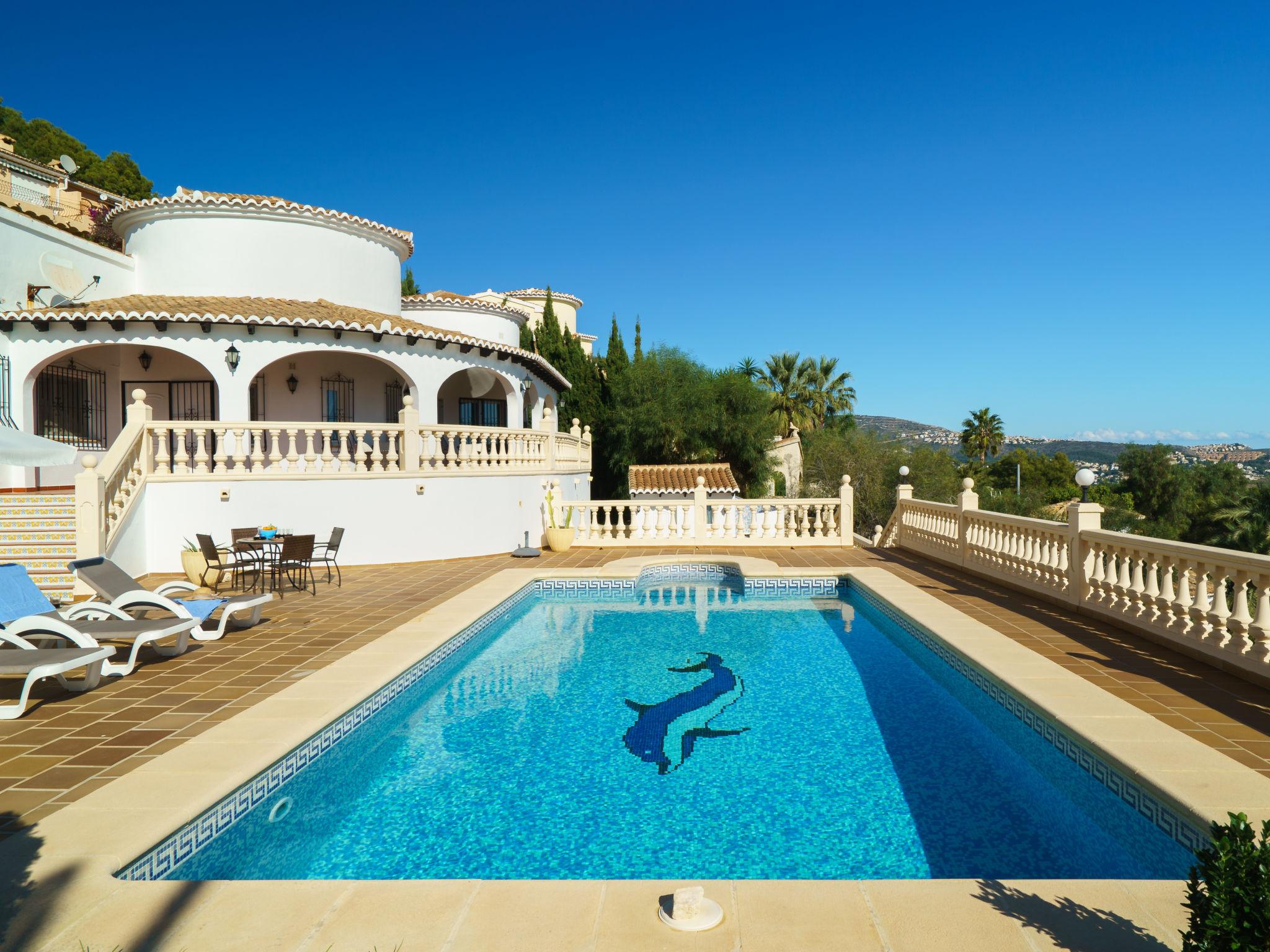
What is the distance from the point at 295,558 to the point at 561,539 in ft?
22.2

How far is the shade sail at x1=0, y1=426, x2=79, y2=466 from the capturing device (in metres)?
8.05

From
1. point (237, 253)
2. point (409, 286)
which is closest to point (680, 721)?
point (237, 253)

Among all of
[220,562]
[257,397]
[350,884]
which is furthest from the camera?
[257,397]

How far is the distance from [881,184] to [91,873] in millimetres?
30794

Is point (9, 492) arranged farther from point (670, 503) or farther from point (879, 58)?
point (879, 58)

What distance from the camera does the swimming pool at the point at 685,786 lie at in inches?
179

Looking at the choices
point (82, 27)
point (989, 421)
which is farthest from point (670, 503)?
point (989, 421)

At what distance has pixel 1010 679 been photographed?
6.78m

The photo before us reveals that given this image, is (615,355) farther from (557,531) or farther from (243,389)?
(243,389)

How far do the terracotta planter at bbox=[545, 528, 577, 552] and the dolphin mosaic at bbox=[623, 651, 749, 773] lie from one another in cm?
907

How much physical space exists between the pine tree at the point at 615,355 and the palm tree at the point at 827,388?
85.4 feet

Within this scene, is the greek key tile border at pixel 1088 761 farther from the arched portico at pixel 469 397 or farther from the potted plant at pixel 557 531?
the arched portico at pixel 469 397

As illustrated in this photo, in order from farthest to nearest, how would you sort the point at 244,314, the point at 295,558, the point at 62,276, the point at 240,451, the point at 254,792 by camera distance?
the point at 62,276
the point at 244,314
the point at 240,451
the point at 295,558
the point at 254,792

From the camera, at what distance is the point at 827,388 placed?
199ft
